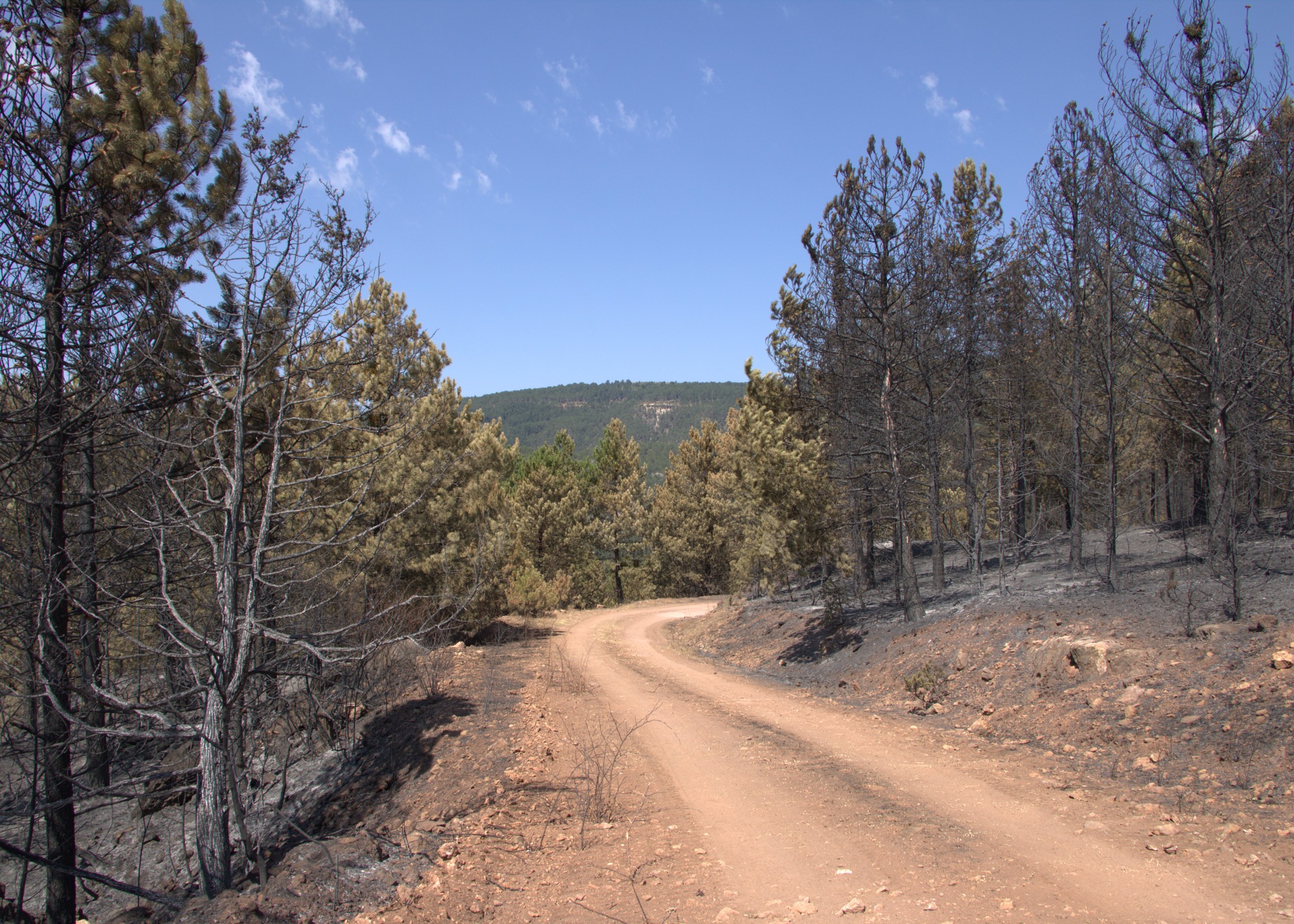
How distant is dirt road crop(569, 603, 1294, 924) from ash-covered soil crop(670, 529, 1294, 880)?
1.30 feet

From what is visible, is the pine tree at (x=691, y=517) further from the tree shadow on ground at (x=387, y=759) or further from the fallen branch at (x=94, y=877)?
the fallen branch at (x=94, y=877)

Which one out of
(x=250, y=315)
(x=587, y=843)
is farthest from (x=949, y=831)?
(x=250, y=315)

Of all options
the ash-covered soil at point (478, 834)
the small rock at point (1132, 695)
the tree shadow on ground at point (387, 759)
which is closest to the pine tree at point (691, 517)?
the tree shadow on ground at point (387, 759)

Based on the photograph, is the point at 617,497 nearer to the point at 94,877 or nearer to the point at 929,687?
the point at 929,687

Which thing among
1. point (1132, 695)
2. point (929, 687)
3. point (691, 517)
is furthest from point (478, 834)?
point (691, 517)

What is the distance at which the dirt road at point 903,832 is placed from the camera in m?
4.81

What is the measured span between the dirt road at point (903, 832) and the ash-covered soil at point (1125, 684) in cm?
40

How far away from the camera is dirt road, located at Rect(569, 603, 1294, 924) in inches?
189

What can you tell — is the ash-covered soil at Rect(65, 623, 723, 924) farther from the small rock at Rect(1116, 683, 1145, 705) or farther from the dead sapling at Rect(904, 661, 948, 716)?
the small rock at Rect(1116, 683, 1145, 705)

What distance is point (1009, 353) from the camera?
61.4ft

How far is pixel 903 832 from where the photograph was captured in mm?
6086

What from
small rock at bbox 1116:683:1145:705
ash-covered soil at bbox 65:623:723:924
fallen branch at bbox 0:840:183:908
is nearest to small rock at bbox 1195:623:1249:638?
small rock at bbox 1116:683:1145:705

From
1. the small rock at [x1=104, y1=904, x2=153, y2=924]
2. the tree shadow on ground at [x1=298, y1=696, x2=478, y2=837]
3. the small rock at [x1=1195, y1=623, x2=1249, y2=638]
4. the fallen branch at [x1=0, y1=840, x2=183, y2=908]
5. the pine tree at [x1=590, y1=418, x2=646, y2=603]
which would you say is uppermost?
the pine tree at [x1=590, y1=418, x2=646, y2=603]

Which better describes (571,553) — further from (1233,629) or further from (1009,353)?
(1233,629)
